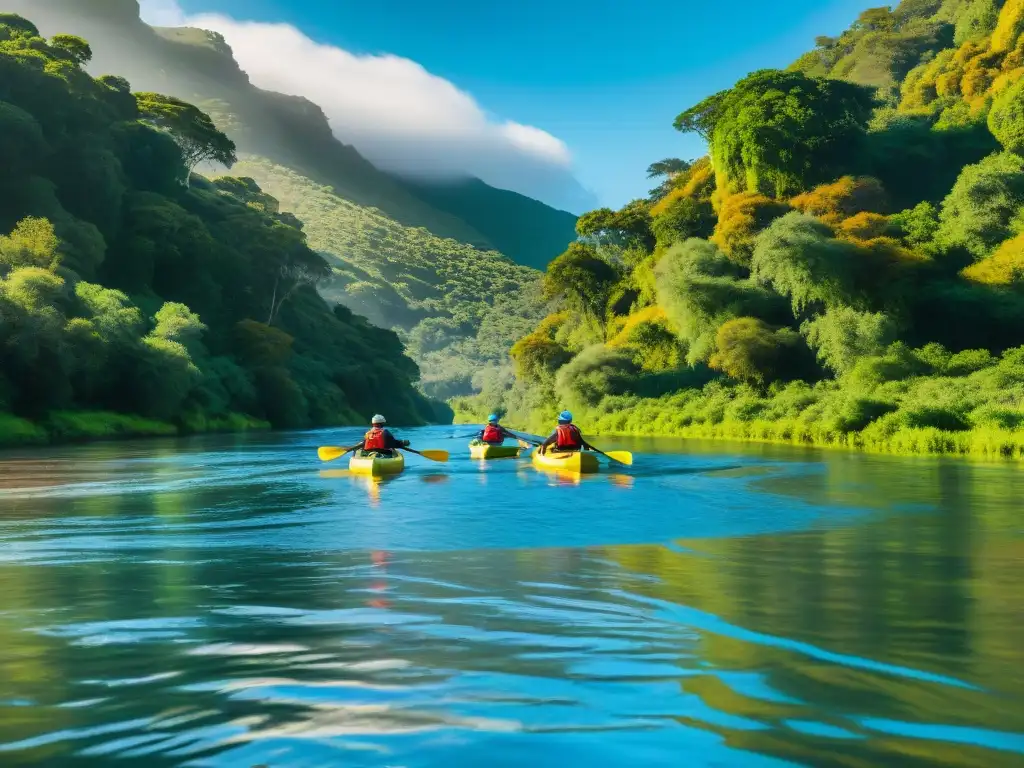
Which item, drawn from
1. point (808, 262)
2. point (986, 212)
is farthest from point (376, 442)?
point (986, 212)

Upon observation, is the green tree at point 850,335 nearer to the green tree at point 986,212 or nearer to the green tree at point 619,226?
the green tree at point 986,212

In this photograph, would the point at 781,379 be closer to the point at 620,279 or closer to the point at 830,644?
the point at 620,279

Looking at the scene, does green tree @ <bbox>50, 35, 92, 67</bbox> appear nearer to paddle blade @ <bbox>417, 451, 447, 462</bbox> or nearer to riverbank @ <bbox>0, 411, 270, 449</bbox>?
riverbank @ <bbox>0, 411, 270, 449</bbox>

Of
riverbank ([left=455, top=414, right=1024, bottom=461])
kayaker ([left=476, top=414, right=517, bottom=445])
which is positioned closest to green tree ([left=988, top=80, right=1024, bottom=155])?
riverbank ([left=455, top=414, right=1024, bottom=461])

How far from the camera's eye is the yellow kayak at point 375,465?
1093 inches

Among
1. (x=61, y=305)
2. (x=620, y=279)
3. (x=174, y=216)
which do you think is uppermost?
(x=174, y=216)

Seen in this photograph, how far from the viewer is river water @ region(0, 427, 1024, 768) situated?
18.8 ft

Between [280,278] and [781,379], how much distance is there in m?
59.2

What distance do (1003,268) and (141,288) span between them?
6365cm

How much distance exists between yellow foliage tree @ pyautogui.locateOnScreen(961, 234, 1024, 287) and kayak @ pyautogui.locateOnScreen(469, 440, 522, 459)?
105ft

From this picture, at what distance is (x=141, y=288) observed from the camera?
78500 millimetres

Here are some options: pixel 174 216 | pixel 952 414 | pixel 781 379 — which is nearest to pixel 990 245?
pixel 781 379

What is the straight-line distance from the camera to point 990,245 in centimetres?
5522

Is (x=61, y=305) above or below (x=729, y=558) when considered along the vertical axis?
above
